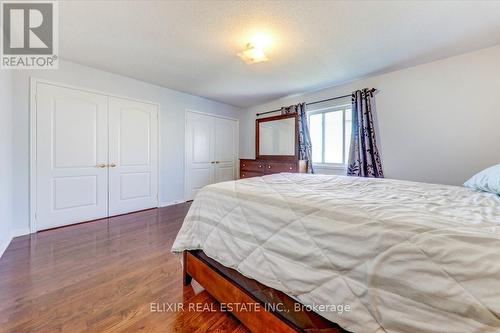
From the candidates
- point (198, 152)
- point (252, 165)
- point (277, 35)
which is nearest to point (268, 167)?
point (252, 165)

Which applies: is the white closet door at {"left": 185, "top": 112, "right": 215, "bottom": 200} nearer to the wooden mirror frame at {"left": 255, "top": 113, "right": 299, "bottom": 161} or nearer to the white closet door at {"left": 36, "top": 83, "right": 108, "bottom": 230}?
the wooden mirror frame at {"left": 255, "top": 113, "right": 299, "bottom": 161}

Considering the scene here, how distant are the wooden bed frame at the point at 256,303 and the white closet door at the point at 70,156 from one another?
262 centimetres

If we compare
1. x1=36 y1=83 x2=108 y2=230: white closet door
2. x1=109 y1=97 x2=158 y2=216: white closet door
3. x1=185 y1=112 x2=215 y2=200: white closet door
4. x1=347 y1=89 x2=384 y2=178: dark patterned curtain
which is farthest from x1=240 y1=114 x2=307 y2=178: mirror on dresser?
x1=36 y1=83 x2=108 y2=230: white closet door

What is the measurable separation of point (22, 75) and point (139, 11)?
80.0 inches

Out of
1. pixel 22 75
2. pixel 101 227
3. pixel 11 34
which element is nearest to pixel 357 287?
pixel 101 227

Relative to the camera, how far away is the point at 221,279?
A: 130 cm

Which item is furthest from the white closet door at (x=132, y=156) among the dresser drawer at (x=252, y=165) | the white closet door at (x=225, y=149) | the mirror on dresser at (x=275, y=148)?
the mirror on dresser at (x=275, y=148)

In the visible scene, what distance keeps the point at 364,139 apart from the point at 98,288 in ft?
11.8

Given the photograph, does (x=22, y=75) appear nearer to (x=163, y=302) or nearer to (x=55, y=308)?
(x=55, y=308)

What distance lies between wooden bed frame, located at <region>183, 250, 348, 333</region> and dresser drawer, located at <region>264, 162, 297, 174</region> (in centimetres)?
277

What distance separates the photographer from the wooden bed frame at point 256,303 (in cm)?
93

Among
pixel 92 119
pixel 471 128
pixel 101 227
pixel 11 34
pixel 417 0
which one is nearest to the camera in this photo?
pixel 417 0

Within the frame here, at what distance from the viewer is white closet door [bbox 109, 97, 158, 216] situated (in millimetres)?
3410

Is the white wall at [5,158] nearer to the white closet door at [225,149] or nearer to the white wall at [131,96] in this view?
the white wall at [131,96]
